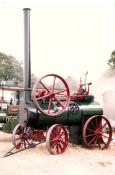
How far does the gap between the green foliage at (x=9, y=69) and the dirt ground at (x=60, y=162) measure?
3657 centimetres

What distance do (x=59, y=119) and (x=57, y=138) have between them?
62cm

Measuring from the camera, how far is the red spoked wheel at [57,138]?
10.9m

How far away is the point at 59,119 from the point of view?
11484 millimetres

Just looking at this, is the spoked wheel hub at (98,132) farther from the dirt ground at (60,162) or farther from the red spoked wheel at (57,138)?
the red spoked wheel at (57,138)

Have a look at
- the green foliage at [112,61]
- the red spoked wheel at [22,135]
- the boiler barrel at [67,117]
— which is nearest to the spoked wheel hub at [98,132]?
the boiler barrel at [67,117]

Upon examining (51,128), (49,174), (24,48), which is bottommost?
(49,174)

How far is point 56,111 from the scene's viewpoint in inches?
449

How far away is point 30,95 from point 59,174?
12.4 feet

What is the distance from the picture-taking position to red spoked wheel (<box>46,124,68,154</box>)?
10.9 m

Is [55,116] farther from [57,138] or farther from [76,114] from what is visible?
[76,114]

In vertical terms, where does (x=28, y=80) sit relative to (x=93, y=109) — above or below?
above

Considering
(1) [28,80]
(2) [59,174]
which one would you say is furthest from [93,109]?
(2) [59,174]

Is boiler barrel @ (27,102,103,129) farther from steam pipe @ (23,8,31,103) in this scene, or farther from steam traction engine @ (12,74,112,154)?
steam pipe @ (23,8,31,103)

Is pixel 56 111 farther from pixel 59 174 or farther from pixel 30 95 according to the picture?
pixel 59 174
